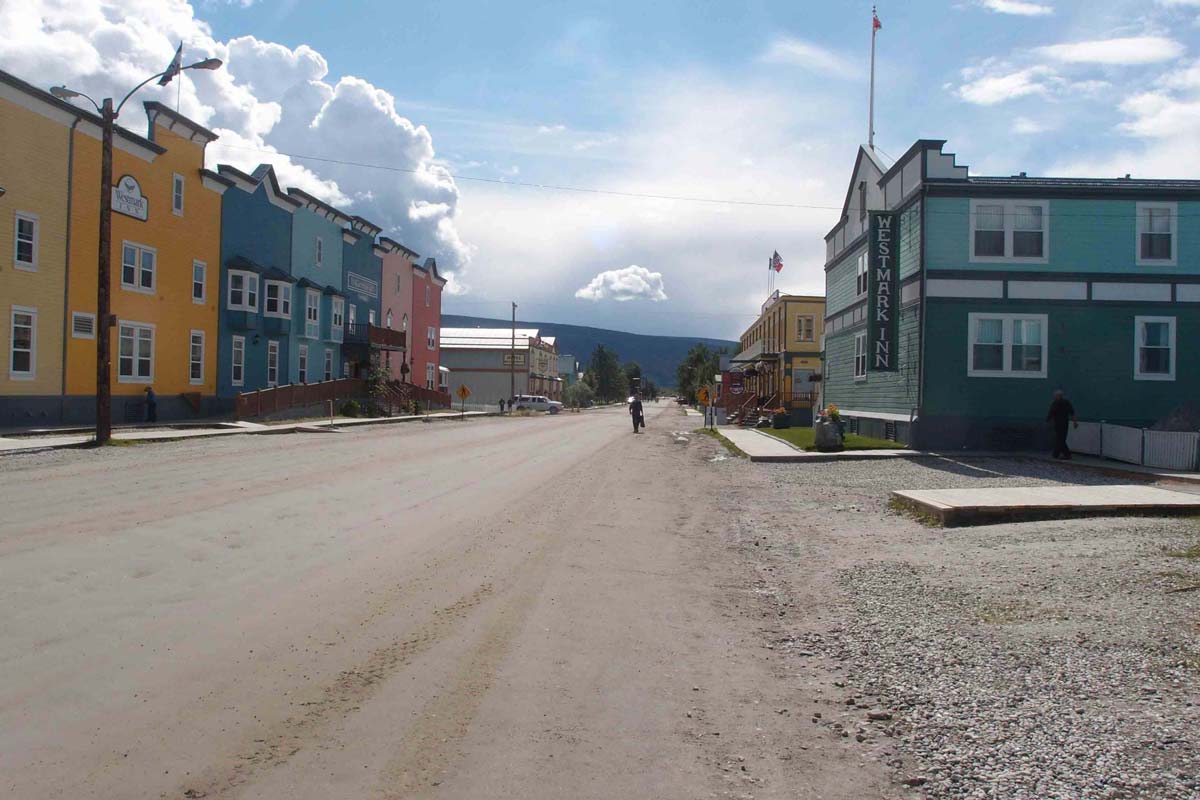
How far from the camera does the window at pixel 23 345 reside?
89.6ft

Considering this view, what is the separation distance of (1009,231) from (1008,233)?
0.19ft

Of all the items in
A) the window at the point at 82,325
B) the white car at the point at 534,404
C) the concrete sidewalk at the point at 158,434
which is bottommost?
the concrete sidewalk at the point at 158,434

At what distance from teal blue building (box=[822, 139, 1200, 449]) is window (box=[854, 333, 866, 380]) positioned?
17.2ft

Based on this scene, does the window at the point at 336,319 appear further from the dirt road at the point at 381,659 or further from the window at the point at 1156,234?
the dirt road at the point at 381,659

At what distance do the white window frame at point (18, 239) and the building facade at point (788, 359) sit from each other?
32.2 meters

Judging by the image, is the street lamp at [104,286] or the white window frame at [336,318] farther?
the white window frame at [336,318]

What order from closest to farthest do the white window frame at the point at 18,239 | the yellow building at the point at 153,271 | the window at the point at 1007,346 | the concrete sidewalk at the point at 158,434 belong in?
the concrete sidewalk at the point at 158,434 < the window at the point at 1007,346 < the white window frame at the point at 18,239 < the yellow building at the point at 153,271

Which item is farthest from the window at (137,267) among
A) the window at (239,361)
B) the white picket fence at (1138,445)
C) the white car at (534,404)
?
the white car at (534,404)

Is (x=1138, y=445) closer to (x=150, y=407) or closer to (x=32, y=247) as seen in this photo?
(x=150, y=407)

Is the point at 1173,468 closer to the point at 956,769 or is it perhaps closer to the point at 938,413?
the point at 938,413

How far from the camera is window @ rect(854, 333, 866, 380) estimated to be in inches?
1174

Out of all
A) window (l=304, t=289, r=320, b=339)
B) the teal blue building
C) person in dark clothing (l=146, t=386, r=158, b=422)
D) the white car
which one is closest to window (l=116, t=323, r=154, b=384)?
person in dark clothing (l=146, t=386, r=158, b=422)

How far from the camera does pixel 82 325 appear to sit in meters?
30.2

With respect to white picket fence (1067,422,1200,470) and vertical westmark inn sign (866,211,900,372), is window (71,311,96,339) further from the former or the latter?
white picket fence (1067,422,1200,470)
